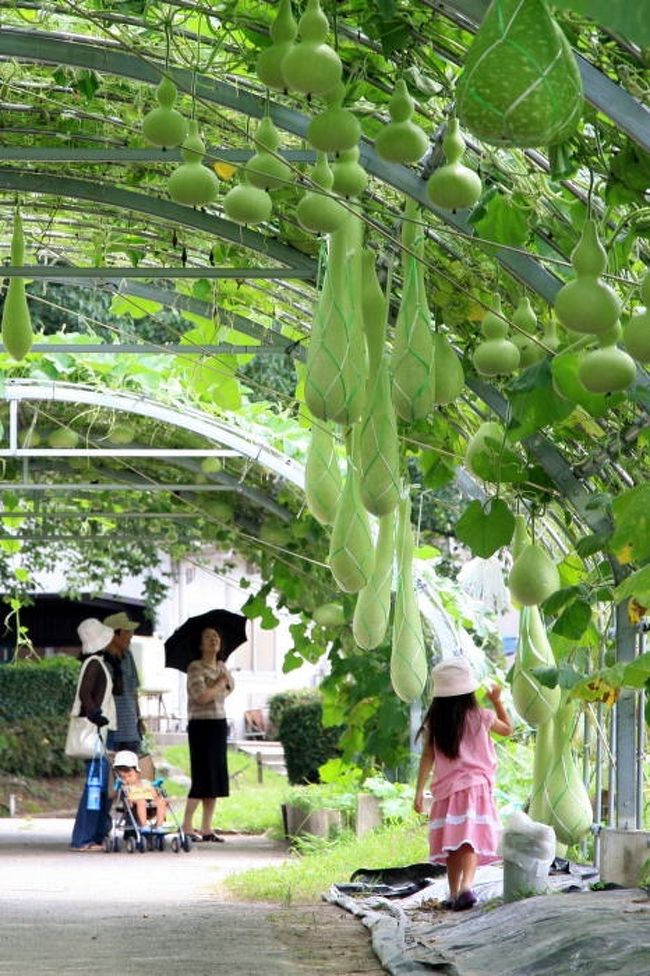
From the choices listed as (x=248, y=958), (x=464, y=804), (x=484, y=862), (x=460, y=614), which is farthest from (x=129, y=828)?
(x=248, y=958)

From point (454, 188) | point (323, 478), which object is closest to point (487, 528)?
point (323, 478)

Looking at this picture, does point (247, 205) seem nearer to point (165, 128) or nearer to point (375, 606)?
point (165, 128)

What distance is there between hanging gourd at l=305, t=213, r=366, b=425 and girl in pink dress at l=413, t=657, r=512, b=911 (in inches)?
134

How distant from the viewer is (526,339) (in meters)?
4.82

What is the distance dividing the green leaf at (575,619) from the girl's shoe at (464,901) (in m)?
2.12

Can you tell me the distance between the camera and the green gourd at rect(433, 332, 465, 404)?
4.19m

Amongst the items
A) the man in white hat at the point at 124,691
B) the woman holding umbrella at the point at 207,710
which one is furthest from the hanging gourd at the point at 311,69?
the woman holding umbrella at the point at 207,710

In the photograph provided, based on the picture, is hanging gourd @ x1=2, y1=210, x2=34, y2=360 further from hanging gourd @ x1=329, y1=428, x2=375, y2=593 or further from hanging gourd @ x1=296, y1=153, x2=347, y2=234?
hanging gourd @ x1=296, y1=153, x2=347, y2=234

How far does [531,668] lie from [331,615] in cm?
514

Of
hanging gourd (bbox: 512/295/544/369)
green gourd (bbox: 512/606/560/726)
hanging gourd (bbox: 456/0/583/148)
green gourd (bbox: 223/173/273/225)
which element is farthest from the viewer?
green gourd (bbox: 512/606/560/726)

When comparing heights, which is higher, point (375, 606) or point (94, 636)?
point (94, 636)

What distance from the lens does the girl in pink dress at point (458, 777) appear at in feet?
22.5

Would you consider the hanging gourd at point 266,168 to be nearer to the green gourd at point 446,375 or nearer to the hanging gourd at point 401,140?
the hanging gourd at point 401,140

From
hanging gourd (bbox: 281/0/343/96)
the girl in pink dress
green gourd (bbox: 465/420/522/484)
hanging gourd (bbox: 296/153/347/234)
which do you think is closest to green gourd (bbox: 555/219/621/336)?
hanging gourd (bbox: 281/0/343/96)
